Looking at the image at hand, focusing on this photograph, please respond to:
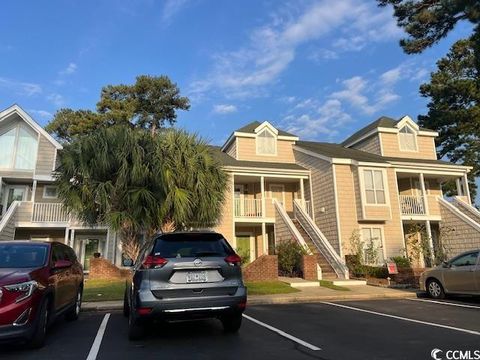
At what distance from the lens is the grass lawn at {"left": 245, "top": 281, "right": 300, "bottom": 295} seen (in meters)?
12.7

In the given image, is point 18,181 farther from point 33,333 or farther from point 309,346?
point 309,346

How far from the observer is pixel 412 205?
22422mm

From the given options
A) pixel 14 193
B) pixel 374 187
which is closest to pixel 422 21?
pixel 374 187

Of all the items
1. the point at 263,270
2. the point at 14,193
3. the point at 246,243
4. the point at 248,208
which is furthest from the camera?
the point at 246,243

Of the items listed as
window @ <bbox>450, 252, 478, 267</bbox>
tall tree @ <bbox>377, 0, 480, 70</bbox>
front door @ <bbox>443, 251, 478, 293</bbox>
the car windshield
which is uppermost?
tall tree @ <bbox>377, 0, 480, 70</bbox>

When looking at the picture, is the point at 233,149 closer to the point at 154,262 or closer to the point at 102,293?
the point at 102,293

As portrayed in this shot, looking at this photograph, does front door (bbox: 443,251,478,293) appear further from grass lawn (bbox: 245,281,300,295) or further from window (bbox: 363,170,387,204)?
window (bbox: 363,170,387,204)

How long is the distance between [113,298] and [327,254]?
10.8 m

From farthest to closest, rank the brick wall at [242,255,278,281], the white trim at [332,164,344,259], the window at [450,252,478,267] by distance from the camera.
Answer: the white trim at [332,164,344,259], the brick wall at [242,255,278,281], the window at [450,252,478,267]

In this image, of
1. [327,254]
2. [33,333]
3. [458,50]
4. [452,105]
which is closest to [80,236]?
[327,254]

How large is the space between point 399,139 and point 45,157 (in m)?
22.0

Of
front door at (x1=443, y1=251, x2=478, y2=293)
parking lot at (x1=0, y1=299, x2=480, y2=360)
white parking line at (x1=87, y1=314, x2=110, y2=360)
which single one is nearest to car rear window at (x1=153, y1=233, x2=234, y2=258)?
parking lot at (x1=0, y1=299, x2=480, y2=360)

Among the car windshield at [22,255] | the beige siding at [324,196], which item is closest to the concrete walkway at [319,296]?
the car windshield at [22,255]

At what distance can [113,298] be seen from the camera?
36.5 feet
